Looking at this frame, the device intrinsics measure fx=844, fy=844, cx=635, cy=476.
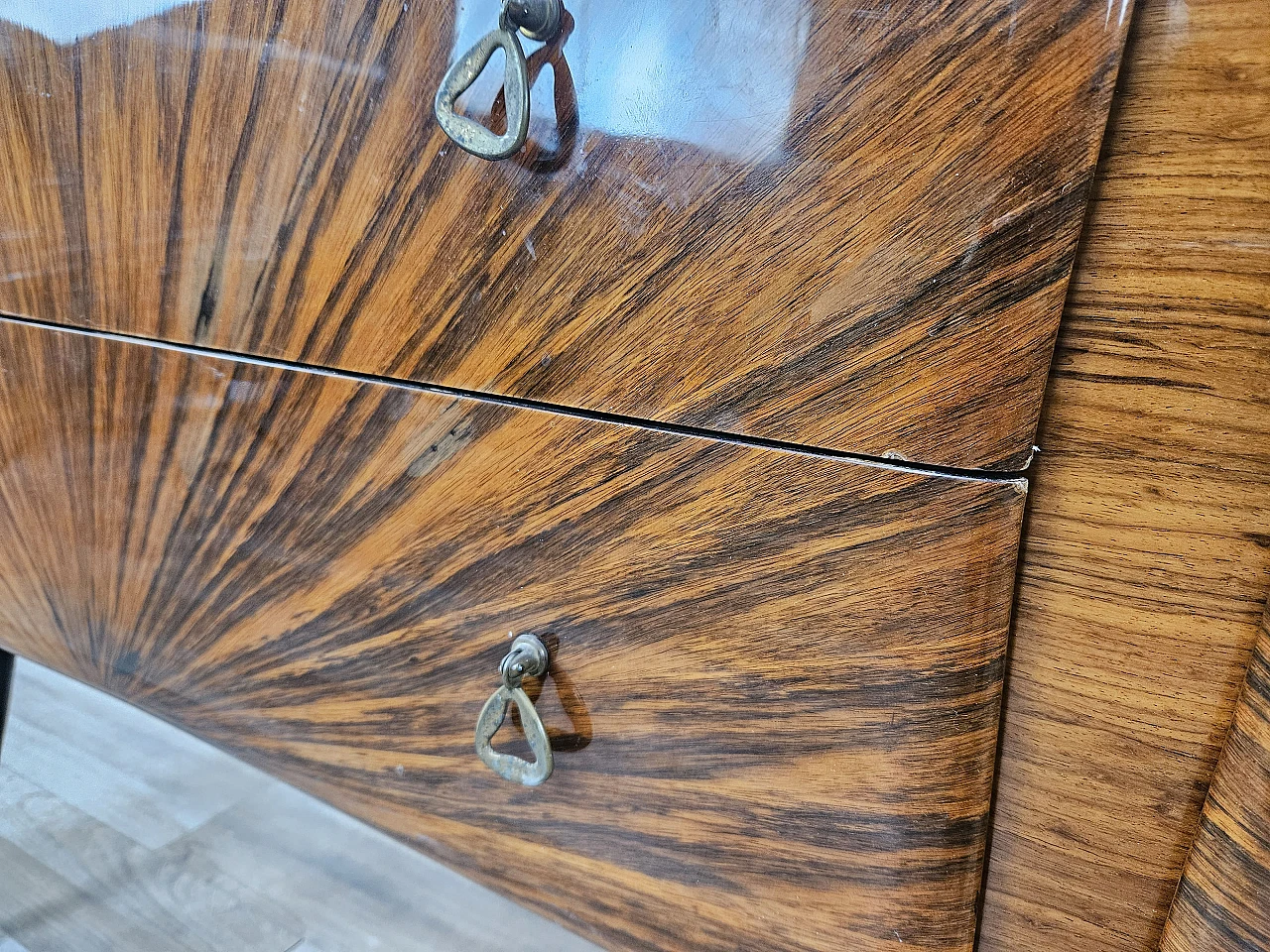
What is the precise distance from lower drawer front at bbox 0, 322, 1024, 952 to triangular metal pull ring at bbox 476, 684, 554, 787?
0.05ft

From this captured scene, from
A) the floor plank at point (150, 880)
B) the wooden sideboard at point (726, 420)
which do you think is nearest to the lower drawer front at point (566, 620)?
the wooden sideboard at point (726, 420)

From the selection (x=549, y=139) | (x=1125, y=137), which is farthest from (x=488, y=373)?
(x=1125, y=137)

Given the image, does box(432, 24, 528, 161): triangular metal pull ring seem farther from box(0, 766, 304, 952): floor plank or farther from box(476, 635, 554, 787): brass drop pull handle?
box(0, 766, 304, 952): floor plank

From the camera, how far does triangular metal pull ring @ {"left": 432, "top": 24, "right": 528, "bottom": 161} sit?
Answer: 0.72ft

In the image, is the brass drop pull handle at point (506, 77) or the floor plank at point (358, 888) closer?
the brass drop pull handle at point (506, 77)

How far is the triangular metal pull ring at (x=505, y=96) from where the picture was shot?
0.22 metres

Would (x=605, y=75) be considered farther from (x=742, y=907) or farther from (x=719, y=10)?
(x=742, y=907)

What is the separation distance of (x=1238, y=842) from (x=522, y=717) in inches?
7.6

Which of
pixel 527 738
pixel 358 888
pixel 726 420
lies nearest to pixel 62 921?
pixel 358 888

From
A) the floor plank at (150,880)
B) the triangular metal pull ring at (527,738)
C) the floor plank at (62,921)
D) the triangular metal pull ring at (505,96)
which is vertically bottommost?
the floor plank at (62,921)

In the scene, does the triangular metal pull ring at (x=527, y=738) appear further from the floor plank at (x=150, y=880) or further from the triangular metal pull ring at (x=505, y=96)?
the floor plank at (x=150, y=880)

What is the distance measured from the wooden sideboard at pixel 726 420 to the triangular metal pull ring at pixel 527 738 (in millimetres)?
16

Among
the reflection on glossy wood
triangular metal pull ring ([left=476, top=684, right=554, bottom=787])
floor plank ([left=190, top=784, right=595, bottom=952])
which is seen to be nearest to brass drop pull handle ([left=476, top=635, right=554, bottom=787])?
triangular metal pull ring ([left=476, top=684, right=554, bottom=787])

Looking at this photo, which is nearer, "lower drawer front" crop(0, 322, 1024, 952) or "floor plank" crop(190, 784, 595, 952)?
"lower drawer front" crop(0, 322, 1024, 952)
